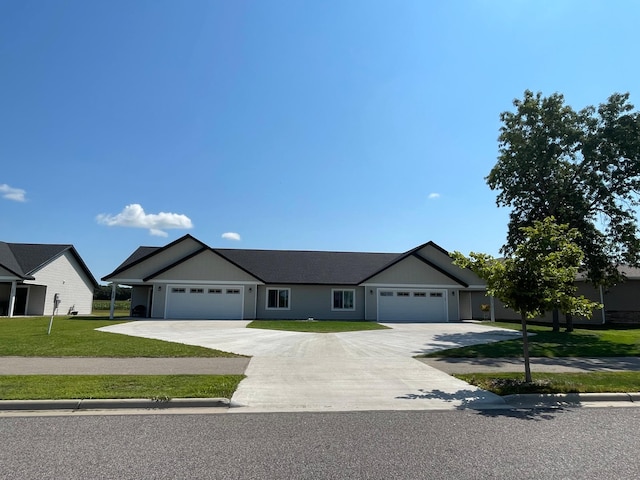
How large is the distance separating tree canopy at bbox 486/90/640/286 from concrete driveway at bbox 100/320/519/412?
10.8 m

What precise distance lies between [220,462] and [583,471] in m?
3.89

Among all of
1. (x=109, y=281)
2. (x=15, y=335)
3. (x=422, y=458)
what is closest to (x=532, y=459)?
(x=422, y=458)

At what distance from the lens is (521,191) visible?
24109mm

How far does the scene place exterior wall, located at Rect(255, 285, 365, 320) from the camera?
30125mm

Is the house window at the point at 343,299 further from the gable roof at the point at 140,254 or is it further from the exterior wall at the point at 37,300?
the exterior wall at the point at 37,300

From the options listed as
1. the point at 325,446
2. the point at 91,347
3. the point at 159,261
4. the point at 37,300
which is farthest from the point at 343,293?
the point at 325,446

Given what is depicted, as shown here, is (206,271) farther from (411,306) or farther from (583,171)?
(583,171)

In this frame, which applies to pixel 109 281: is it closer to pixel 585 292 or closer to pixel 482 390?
pixel 482 390

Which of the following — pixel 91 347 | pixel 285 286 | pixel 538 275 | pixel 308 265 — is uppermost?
pixel 308 265

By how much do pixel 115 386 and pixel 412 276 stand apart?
2414cm

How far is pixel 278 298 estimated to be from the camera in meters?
30.4

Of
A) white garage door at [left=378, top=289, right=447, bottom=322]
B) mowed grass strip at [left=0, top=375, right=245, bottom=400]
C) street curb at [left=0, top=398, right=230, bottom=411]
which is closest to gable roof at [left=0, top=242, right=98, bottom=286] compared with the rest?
white garage door at [left=378, top=289, right=447, bottom=322]

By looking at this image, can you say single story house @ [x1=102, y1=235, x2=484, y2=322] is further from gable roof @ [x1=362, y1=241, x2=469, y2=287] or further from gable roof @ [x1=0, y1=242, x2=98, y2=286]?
gable roof @ [x1=0, y1=242, x2=98, y2=286]

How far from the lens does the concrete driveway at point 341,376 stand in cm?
744
